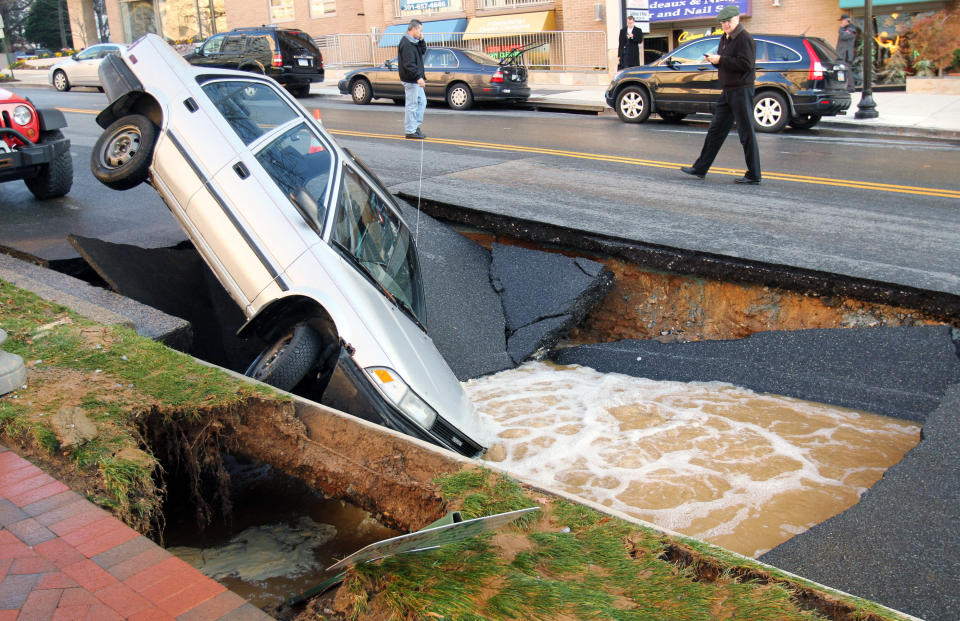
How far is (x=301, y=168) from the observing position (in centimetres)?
534

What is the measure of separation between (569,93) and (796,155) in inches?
449

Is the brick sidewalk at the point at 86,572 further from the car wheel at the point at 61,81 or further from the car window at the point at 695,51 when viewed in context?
the car wheel at the point at 61,81

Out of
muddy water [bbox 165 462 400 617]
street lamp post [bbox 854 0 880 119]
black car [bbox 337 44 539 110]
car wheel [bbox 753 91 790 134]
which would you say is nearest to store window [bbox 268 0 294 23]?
black car [bbox 337 44 539 110]

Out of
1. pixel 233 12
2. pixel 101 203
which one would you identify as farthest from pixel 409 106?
pixel 233 12

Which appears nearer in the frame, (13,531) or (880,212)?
(13,531)

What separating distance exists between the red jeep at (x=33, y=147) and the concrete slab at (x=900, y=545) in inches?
314

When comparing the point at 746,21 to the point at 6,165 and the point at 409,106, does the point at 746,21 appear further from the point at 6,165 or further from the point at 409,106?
the point at 6,165

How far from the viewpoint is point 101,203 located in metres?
9.17

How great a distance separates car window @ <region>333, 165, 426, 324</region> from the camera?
16.7 feet

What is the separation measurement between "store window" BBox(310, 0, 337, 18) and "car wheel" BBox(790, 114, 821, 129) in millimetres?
24909

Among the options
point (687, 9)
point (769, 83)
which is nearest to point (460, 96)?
point (769, 83)

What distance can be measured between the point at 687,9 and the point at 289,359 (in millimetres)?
23575

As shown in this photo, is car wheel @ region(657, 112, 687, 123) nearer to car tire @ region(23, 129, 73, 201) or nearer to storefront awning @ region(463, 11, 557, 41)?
storefront awning @ region(463, 11, 557, 41)

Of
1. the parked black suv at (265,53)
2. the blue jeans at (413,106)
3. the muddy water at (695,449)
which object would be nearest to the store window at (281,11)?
the parked black suv at (265,53)
